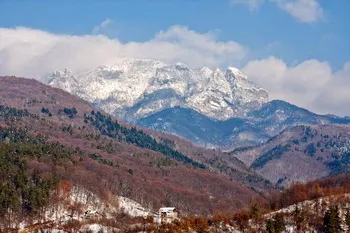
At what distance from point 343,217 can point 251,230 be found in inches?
1201

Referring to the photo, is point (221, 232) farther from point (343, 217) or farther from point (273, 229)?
point (343, 217)

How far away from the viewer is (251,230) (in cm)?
19825

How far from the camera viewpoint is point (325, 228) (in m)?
190

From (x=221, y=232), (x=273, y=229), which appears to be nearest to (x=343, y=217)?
(x=273, y=229)

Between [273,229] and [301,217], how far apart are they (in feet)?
45.0

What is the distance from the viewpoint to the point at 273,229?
189875 millimetres

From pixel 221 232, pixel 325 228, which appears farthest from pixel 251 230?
pixel 325 228

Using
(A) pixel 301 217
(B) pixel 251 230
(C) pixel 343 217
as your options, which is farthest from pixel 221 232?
(C) pixel 343 217

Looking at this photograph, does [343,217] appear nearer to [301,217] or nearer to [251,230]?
[301,217]

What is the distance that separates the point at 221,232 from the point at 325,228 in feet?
111

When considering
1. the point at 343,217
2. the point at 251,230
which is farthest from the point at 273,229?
the point at 343,217

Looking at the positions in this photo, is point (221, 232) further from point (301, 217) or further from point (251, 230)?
point (301, 217)

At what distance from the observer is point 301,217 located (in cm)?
19812

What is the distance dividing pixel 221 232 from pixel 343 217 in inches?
1594
